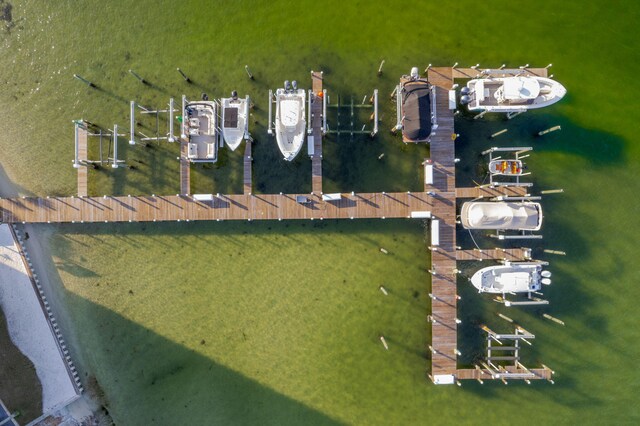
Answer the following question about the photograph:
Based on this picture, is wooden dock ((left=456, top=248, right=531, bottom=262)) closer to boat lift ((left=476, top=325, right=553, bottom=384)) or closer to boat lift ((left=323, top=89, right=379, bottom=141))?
boat lift ((left=476, top=325, right=553, bottom=384))

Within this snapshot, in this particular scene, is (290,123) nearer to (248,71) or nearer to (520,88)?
(248,71)

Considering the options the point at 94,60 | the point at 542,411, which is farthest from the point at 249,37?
the point at 542,411

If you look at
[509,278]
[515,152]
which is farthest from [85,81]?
[509,278]

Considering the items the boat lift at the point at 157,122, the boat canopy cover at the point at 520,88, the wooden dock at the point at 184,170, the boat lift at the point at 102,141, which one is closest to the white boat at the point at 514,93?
the boat canopy cover at the point at 520,88

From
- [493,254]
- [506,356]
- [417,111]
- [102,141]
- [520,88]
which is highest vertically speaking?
[520,88]

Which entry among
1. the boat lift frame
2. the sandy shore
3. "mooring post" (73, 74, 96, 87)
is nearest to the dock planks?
the boat lift frame

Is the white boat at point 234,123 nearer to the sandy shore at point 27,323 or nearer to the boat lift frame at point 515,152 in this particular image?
the boat lift frame at point 515,152
